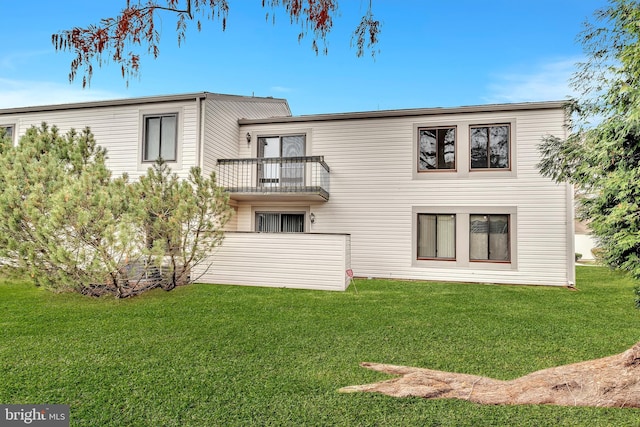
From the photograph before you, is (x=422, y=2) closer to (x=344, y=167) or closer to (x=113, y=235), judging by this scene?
(x=113, y=235)

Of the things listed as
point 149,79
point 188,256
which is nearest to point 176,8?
point 149,79

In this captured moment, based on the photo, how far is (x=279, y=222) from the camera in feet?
39.2

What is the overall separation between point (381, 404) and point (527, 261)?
29.6 feet

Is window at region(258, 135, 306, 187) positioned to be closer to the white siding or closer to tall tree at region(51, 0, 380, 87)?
the white siding

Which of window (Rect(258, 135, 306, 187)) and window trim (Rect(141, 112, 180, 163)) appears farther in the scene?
window (Rect(258, 135, 306, 187))

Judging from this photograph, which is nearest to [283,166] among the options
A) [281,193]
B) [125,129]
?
[281,193]

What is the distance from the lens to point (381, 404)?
308 cm

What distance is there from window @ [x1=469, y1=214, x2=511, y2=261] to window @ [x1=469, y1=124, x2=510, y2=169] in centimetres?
160

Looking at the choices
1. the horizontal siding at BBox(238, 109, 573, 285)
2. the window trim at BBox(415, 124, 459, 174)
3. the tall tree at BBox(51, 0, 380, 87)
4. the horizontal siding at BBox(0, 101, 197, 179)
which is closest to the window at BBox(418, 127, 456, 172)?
the window trim at BBox(415, 124, 459, 174)

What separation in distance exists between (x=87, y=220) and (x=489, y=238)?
408 inches

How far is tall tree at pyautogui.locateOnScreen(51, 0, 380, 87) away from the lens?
283 cm

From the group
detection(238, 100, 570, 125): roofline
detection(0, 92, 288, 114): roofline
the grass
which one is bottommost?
the grass

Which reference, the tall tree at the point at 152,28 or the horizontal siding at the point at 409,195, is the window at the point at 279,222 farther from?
the tall tree at the point at 152,28

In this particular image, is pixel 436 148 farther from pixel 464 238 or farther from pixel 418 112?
pixel 464 238
